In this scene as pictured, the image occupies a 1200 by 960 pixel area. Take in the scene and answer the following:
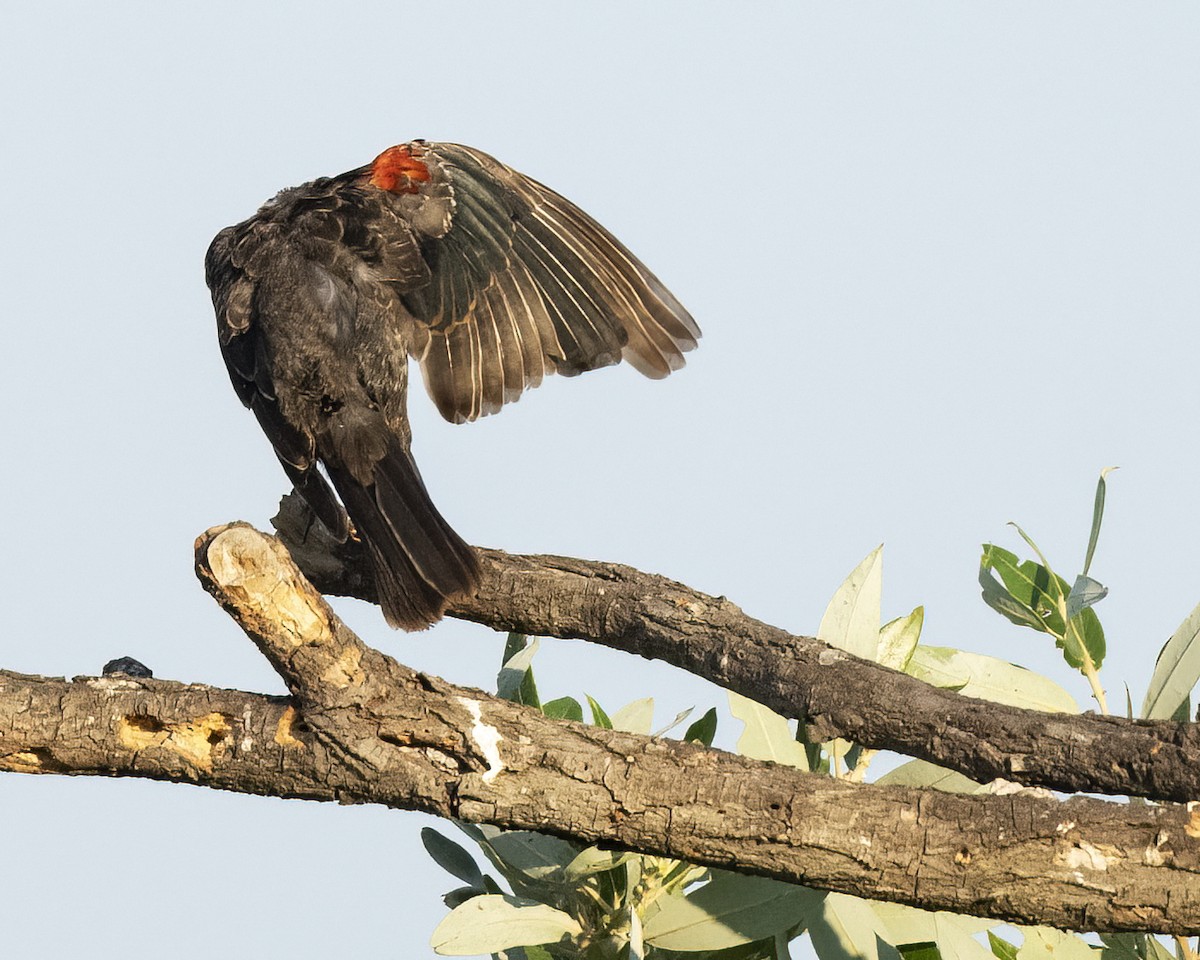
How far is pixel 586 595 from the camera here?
326 centimetres

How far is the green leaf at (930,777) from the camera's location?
2622 millimetres

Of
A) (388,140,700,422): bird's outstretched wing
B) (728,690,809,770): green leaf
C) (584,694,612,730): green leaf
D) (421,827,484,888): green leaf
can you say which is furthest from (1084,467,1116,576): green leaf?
(388,140,700,422): bird's outstretched wing

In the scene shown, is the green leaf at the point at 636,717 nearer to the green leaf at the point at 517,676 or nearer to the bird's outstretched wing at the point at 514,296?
the green leaf at the point at 517,676

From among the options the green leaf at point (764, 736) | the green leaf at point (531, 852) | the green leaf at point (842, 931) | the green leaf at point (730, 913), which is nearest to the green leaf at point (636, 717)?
the green leaf at point (764, 736)

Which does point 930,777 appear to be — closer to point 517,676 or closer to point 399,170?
point 517,676

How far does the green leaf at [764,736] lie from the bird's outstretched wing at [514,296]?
5.74 ft

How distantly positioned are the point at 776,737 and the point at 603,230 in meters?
2.24

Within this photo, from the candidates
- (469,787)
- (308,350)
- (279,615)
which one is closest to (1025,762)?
(469,787)

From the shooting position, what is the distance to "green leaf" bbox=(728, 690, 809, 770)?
2688mm

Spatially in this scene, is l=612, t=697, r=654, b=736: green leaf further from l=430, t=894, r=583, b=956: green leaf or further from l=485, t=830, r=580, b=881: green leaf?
l=430, t=894, r=583, b=956: green leaf

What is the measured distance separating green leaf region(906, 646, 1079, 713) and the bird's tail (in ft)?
3.66

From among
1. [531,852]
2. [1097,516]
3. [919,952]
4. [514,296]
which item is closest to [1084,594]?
[1097,516]

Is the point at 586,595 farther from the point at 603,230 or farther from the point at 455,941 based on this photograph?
the point at 603,230

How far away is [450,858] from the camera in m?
2.67
